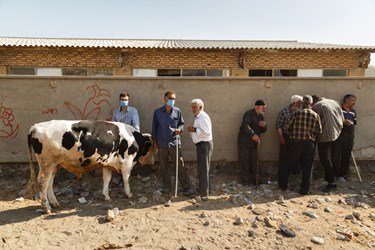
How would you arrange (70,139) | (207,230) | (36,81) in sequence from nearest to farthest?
(207,230) → (70,139) → (36,81)

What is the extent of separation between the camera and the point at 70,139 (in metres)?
4.90

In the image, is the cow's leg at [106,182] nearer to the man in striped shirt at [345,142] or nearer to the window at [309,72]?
the man in striped shirt at [345,142]

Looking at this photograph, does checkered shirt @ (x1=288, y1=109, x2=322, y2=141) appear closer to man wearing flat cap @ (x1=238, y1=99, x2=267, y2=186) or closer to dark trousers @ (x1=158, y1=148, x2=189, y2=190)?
man wearing flat cap @ (x1=238, y1=99, x2=267, y2=186)

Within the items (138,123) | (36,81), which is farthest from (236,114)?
(36,81)

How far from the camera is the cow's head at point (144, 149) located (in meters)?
5.85

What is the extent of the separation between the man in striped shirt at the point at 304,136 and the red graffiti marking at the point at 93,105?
397 centimetres

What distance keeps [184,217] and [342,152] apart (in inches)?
154

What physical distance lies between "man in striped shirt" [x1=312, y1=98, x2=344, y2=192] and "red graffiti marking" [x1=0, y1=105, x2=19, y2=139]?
6.37 meters

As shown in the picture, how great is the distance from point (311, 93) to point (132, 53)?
7.70m

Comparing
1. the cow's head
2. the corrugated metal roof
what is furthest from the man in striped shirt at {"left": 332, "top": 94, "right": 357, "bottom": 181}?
the corrugated metal roof

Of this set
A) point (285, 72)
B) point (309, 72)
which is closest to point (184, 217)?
point (285, 72)

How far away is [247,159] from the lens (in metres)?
6.34

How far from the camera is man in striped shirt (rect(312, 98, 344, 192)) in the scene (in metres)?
5.88

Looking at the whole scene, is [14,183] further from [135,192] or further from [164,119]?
[164,119]
